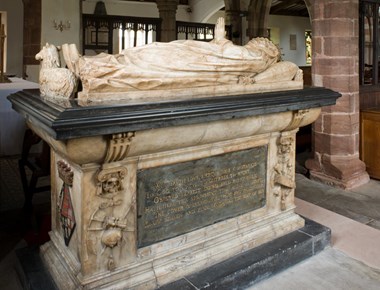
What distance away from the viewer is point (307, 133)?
625cm

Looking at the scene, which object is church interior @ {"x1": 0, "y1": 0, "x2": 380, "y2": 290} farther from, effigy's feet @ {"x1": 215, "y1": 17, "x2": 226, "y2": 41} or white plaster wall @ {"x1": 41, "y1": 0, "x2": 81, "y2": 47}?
effigy's feet @ {"x1": 215, "y1": 17, "x2": 226, "y2": 41}

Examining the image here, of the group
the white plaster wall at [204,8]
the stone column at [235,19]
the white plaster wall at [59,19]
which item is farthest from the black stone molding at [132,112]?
the white plaster wall at [204,8]

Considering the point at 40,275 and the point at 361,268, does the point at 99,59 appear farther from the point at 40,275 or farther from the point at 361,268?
the point at 361,268

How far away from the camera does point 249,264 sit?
240 centimetres

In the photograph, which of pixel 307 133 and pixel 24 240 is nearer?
pixel 24 240

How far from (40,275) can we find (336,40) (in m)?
3.66

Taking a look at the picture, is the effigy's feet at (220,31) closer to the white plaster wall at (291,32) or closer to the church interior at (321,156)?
the church interior at (321,156)

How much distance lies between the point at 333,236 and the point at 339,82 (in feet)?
6.49

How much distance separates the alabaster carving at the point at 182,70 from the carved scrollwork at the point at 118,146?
0.83 feet

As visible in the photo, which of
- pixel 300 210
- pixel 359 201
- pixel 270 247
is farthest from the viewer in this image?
pixel 359 201

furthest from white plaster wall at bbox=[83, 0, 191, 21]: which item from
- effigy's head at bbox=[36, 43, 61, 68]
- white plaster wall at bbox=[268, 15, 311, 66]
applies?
effigy's head at bbox=[36, 43, 61, 68]

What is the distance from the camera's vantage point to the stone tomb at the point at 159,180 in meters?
1.87

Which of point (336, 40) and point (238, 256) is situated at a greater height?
point (336, 40)

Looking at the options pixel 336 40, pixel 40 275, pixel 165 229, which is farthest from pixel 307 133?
pixel 40 275
